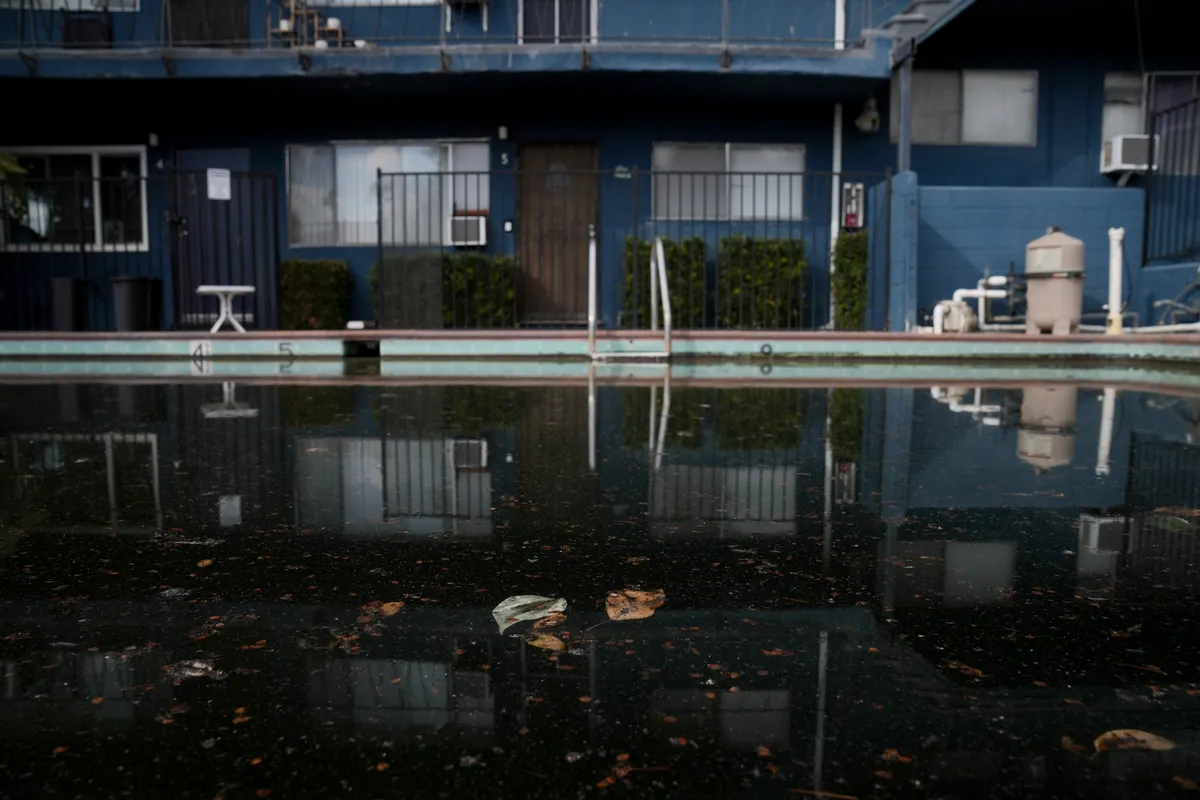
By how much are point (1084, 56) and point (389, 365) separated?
1090 centimetres

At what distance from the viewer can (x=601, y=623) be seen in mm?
2117

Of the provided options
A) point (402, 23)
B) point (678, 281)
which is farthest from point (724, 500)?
point (402, 23)

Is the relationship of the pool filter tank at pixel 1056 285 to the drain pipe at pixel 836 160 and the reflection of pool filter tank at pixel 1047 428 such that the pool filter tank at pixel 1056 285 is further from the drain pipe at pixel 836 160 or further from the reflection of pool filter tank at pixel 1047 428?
the reflection of pool filter tank at pixel 1047 428

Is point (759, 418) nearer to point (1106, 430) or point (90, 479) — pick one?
point (1106, 430)

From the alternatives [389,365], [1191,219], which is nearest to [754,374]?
[389,365]

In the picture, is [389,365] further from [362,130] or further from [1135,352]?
[1135,352]

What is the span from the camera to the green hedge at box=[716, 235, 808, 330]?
41.0 feet

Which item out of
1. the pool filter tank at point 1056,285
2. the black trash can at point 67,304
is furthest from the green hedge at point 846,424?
the black trash can at point 67,304

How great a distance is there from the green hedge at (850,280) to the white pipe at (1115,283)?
9.18 feet

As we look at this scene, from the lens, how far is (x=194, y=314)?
14258 millimetres

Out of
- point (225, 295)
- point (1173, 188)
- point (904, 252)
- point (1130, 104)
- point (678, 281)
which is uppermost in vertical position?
point (1130, 104)

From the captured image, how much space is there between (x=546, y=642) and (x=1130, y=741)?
3.43 feet

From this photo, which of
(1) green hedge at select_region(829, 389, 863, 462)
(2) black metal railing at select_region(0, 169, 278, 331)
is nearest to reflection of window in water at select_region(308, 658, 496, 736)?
(1) green hedge at select_region(829, 389, 863, 462)

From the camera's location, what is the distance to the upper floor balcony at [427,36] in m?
12.2
